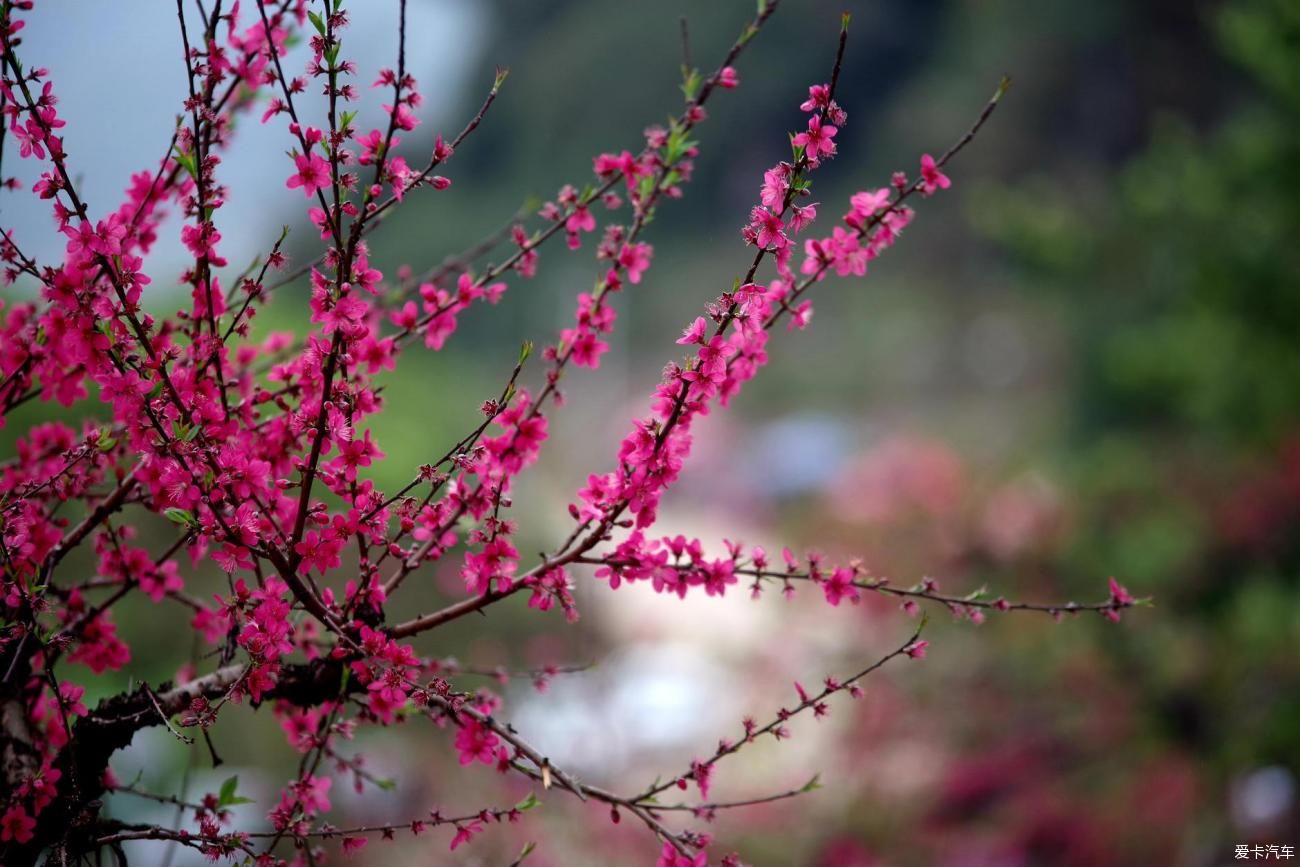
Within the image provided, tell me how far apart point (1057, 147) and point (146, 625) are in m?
11.4

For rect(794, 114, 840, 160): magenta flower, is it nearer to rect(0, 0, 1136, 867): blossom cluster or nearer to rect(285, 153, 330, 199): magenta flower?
rect(0, 0, 1136, 867): blossom cluster

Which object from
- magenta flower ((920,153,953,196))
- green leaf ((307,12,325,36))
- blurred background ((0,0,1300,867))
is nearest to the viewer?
green leaf ((307,12,325,36))

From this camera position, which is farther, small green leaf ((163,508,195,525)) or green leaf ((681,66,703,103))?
green leaf ((681,66,703,103))

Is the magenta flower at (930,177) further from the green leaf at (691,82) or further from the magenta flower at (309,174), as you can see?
the magenta flower at (309,174)

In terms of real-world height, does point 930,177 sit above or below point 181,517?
above

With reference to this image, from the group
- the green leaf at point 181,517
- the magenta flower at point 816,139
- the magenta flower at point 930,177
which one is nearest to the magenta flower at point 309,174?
the green leaf at point 181,517

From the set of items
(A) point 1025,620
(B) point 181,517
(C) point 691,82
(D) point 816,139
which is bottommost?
(B) point 181,517

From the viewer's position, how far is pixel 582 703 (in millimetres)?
4246

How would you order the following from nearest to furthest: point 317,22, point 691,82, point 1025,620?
point 317,22 < point 691,82 < point 1025,620

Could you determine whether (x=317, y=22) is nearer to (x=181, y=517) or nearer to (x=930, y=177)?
(x=181, y=517)

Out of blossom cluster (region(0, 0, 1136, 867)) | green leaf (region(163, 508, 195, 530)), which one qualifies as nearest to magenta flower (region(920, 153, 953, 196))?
blossom cluster (region(0, 0, 1136, 867))

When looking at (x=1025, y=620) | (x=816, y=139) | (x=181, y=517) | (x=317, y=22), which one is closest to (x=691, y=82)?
(x=816, y=139)

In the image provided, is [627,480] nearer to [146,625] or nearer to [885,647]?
[885,647]

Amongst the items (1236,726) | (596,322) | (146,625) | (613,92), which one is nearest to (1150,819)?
(1236,726)
